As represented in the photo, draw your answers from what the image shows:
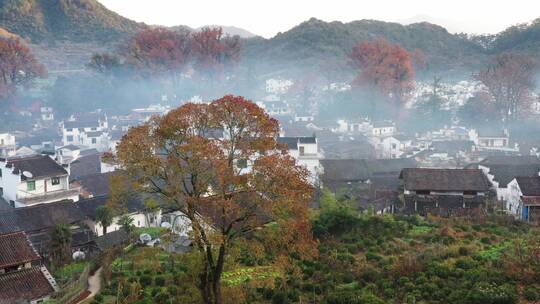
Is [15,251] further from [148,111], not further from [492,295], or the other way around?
[148,111]

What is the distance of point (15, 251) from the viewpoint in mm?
17453

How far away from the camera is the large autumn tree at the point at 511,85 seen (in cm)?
5306

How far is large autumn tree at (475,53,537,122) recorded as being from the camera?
5306 centimetres

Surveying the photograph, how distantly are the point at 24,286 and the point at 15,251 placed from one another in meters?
1.50

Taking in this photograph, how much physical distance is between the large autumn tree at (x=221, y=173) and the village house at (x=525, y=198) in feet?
48.6

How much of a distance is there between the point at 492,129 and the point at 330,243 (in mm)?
39139

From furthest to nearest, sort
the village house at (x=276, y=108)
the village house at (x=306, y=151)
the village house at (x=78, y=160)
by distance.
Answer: the village house at (x=276, y=108) → the village house at (x=78, y=160) → the village house at (x=306, y=151)

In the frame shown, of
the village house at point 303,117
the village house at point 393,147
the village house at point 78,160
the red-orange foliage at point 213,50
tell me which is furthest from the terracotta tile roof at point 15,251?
the red-orange foliage at point 213,50

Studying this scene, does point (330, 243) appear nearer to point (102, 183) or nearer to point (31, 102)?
point (102, 183)

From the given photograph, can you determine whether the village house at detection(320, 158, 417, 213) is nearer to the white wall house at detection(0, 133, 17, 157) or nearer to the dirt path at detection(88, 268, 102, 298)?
the dirt path at detection(88, 268, 102, 298)

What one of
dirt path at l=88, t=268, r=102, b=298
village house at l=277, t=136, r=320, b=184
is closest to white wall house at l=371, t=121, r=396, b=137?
village house at l=277, t=136, r=320, b=184

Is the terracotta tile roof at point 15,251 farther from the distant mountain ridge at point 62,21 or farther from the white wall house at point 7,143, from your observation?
the distant mountain ridge at point 62,21

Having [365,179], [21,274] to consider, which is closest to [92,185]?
[21,274]

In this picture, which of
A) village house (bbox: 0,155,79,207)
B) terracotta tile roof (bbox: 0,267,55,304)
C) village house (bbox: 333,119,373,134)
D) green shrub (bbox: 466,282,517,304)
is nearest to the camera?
green shrub (bbox: 466,282,517,304)
